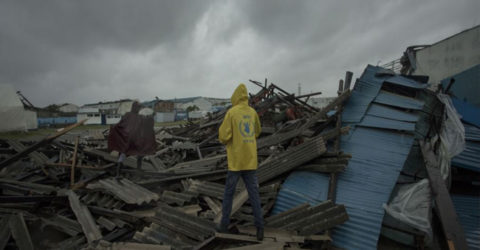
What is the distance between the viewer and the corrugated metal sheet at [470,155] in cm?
403

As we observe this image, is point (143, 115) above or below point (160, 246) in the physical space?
above

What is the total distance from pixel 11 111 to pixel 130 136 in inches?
998

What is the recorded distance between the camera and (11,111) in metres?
20.2

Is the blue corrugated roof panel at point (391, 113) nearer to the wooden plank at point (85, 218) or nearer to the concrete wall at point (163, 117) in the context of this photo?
the wooden plank at point (85, 218)

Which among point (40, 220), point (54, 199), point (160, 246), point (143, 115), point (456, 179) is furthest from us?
point (143, 115)

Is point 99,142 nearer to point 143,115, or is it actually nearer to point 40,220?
point 143,115

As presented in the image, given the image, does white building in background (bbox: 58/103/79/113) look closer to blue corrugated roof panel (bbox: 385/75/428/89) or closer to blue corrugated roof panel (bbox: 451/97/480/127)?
blue corrugated roof panel (bbox: 385/75/428/89)

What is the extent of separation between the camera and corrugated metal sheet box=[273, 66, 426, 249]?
309cm

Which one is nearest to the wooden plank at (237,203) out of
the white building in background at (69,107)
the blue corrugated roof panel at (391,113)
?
the blue corrugated roof panel at (391,113)

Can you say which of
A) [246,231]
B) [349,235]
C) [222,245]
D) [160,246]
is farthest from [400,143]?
[160,246]

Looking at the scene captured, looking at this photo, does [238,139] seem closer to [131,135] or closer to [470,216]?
[131,135]

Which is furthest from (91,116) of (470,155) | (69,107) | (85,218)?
(470,155)

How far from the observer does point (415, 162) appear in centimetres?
441

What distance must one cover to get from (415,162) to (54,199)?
7.70 m
